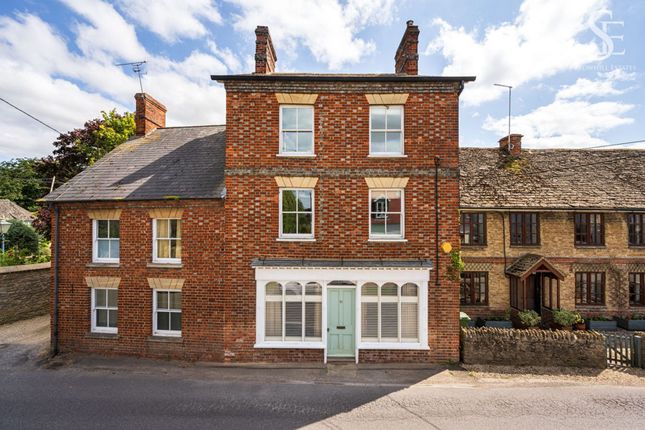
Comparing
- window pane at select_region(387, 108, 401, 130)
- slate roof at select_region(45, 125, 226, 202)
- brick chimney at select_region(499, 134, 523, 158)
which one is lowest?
slate roof at select_region(45, 125, 226, 202)

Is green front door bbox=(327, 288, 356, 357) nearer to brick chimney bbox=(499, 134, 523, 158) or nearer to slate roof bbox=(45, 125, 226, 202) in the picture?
slate roof bbox=(45, 125, 226, 202)

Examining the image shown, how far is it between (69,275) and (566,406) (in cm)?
1620

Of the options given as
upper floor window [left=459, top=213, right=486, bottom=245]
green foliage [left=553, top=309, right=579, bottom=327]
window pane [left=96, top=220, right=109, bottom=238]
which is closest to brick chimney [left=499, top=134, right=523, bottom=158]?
upper floor window [left=459, top=213, right=486, bottom=245]

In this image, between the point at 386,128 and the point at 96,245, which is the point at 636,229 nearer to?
the point at 386,128

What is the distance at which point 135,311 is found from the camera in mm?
10703

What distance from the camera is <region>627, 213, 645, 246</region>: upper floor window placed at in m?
15.2

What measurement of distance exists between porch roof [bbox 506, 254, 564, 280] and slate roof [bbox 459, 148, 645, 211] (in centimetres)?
249

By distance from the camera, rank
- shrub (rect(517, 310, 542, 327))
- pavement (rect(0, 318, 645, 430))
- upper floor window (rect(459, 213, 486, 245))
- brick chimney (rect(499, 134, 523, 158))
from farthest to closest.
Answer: brick chimney (rect(499, 134, 523, 158)) → upper floor window (rect(459, 213, 486, 245)) → shrub (rect(517, 310, 542, 327)) → pavement (rect(0, 318, 645, 430))

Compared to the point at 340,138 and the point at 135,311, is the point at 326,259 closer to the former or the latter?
the point at 340,138

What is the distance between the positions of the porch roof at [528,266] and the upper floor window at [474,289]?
1.26 m

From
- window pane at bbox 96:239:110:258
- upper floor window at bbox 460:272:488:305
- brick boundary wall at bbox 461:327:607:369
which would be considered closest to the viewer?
brick boundary wall at bbox 461:327:607:369

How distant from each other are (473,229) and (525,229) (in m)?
2.56

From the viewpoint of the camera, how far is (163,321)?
10773mm

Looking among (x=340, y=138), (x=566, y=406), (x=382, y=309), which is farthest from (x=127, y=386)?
(x=566, y=406)
